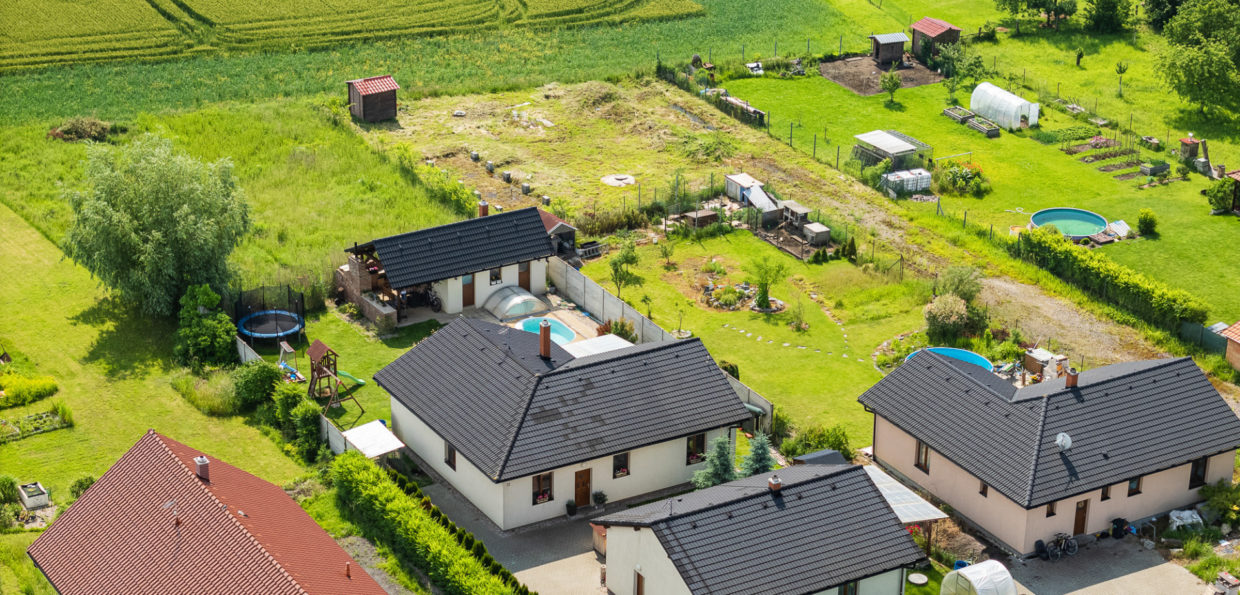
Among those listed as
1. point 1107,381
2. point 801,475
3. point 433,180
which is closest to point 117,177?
point 433,180

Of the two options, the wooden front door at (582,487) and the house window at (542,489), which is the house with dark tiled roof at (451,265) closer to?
the house window at (542,489)

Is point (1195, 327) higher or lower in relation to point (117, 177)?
lower

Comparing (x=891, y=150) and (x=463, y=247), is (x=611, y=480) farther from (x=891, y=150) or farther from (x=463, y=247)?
(x=891, y=150)

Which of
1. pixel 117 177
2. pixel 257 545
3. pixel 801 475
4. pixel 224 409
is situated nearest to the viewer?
pixel 257 545

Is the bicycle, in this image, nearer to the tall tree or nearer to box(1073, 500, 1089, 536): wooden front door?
box(1073, 500, 1089, 536): wooden front door

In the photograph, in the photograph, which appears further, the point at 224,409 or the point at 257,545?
the point at 224,409

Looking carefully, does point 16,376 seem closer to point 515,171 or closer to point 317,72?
point 515,171

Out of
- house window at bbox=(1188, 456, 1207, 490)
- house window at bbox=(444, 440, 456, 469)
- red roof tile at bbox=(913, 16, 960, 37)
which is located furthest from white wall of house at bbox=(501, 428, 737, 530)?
red roof tile at bbox=(913, 16, 960, 37)
